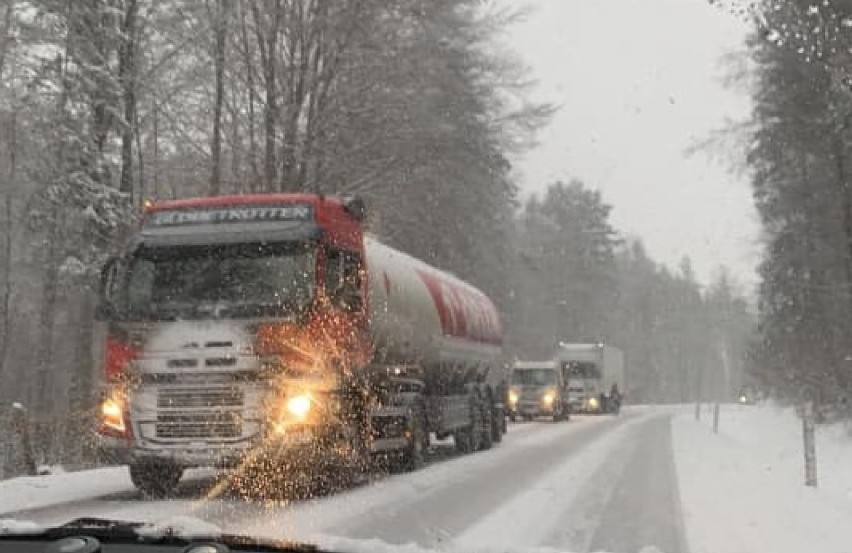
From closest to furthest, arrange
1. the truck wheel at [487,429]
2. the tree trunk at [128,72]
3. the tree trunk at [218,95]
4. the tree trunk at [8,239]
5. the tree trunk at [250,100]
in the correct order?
the truck wheel at [487,429]
the tree trunk at [128,72]
the tree trunk at [218,95]
the tree trunk at [250,100]
the tree trunk at [8,239]

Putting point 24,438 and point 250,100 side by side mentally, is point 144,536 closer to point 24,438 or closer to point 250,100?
point 24,438

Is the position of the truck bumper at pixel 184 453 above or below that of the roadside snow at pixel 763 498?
above

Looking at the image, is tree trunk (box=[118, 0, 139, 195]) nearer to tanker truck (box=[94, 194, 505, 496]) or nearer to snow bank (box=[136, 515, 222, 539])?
tanker truck (box=[94, 194, 505, 496])

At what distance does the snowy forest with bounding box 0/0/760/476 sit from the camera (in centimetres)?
2459

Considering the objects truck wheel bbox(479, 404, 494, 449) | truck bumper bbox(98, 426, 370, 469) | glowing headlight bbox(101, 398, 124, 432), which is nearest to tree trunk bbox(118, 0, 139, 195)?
truck wheel bbox(479, 404, 494, 449)

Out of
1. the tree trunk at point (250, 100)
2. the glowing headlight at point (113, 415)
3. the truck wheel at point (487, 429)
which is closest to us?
the glowing headlight at point (113, 415)

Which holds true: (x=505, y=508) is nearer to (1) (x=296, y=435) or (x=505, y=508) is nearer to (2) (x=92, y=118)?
(1) (x=296, y=435)

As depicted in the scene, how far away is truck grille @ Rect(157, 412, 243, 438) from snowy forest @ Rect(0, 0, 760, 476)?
7.13 m

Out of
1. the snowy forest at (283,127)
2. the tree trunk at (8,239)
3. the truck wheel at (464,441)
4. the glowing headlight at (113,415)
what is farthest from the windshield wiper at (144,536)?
the tree trunk at (8,239)

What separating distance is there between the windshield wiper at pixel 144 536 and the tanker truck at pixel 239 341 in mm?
7918

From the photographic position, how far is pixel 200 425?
11766 mm

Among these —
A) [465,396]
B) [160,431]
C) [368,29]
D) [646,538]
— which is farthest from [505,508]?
[368,29]

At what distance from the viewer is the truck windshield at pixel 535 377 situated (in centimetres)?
4328

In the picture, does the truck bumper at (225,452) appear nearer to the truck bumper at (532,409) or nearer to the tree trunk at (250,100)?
the tree trunk at (250,100)
